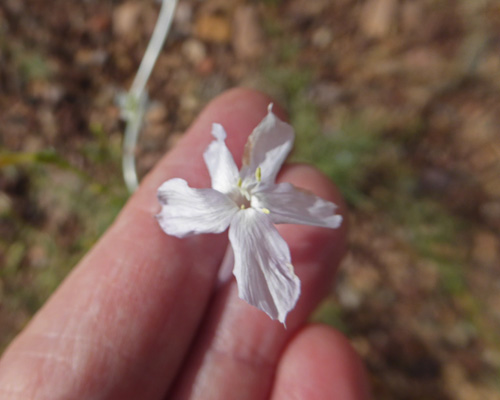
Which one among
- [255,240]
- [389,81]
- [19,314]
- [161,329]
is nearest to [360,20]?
[389,81]

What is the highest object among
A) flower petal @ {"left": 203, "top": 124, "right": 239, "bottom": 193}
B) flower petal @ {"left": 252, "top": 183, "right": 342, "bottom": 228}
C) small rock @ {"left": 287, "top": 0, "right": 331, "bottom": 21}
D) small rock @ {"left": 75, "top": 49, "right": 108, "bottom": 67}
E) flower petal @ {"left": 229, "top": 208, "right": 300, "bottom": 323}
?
small rock @ {"left": 287, "top": 0, "right": 331, "bottom": 21}

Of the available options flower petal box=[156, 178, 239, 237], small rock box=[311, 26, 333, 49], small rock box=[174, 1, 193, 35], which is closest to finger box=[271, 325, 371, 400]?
flower petal box=[156, 178, 239, 237]

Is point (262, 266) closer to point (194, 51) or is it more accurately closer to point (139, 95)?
point (139, 95)

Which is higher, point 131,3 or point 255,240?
point 131,3

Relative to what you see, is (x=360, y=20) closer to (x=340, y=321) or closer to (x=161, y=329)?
(x=340, y=321)

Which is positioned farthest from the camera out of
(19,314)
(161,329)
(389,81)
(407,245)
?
(389,81)

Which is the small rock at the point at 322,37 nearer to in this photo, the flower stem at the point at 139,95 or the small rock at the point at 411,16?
the small rock at the point at 411,16

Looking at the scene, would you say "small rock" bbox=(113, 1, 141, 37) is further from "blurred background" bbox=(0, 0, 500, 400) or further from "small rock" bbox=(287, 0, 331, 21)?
"small rock" bbox=(287, 0, 331, 21)

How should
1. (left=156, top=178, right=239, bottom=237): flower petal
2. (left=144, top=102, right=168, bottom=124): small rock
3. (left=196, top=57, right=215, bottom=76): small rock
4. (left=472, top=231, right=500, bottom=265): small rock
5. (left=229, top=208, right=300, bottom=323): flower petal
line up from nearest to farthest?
(left=229, top=208, right=300, bottom=323): flower petal, (left=156, top=178, right=239, bottom=237): flower petal, (left=472, top=231, right=500, bottom=265): small rock, (left=144, top=102, right=168, bottom=124): small rock, (left=196, top=57, right=215, bottom=76): small rock
